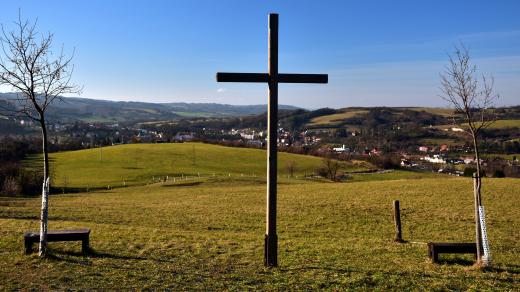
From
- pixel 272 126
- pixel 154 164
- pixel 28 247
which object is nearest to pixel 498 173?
pixel 154 164

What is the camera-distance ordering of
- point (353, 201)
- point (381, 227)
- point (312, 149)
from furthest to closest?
point (312, 149) → point (353, 201) → point (381, 227)

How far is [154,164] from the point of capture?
258ft

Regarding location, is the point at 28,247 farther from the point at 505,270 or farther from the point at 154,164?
the point at 154,164

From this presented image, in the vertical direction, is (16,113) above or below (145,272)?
above

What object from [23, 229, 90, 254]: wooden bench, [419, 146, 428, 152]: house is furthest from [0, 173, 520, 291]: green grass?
[419, 146, 428, 152]: house

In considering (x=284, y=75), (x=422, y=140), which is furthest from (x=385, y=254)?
(x=422, y=140)

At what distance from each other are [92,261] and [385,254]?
8150 millimetres

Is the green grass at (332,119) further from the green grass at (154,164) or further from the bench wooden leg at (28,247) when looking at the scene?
the bench wooden leg at (28,247)

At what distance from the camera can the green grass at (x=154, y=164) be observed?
64625mm

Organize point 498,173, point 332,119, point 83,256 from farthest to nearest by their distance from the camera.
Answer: point 332,119 → point 498,173 → point 83,256

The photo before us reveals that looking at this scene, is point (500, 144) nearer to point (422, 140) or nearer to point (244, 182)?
point (422, 140)

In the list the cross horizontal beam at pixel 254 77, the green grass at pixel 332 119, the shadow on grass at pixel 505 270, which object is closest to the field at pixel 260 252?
the shadow on grass at pixel 505 270

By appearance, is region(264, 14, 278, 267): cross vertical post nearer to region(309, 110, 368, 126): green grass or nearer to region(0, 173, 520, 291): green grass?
region(0, 173, 520, 291): green grass

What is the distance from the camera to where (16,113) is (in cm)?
1256
